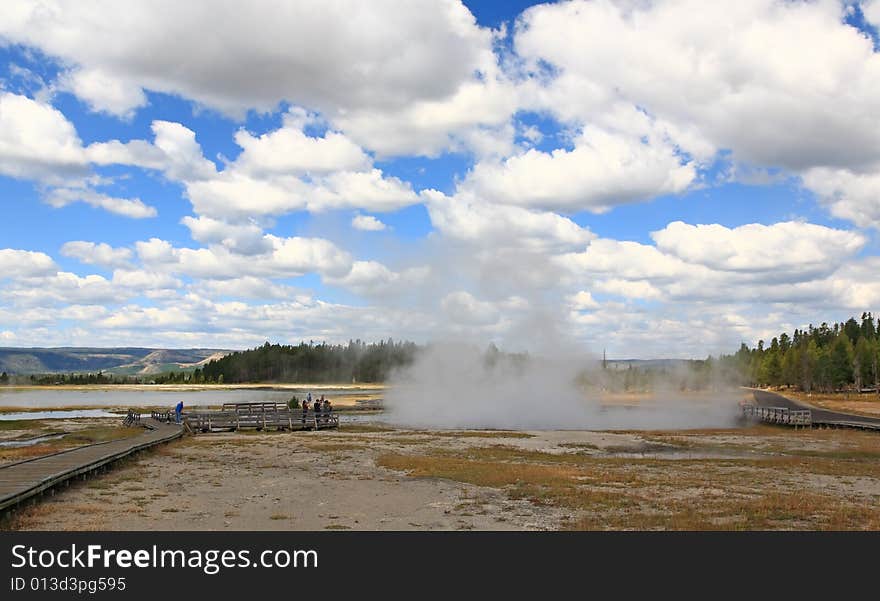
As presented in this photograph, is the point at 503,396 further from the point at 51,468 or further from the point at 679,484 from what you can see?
the point at 51,468

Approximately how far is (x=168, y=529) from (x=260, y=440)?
26.9 metres

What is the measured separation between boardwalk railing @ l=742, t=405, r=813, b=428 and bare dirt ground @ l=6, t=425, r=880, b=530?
17017 mm

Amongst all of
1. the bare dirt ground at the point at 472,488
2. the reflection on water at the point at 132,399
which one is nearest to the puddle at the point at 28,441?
the bare dirt ground at the point at 472,488

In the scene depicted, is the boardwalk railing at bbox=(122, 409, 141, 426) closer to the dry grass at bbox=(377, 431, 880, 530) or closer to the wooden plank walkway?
the wooden plank walkway

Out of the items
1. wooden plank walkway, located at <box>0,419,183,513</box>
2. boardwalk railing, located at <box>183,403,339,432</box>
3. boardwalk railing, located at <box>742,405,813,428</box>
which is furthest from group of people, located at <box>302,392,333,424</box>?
boardwalk railing, located at <box>742,405,813,428</box>

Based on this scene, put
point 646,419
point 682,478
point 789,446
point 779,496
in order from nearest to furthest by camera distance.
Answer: point 779,496 < point 682,478 < point 789,446 < point 646,419

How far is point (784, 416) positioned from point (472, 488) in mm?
43262

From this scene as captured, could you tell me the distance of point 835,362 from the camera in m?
125

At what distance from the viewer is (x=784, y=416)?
184 feet

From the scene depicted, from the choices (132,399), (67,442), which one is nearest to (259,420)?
(67,442)

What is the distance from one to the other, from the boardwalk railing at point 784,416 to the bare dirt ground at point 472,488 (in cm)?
1702
